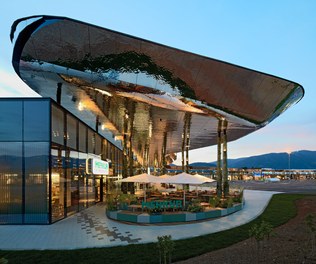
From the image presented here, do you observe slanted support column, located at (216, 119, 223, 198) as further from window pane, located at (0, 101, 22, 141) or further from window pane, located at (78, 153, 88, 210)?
window pane, located at (0, 101, 22, 141)

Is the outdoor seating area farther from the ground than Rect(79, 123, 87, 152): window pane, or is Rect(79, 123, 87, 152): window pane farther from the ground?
Rect(79, 123, 87, 152): window pane

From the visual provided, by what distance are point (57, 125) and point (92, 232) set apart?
629 cm

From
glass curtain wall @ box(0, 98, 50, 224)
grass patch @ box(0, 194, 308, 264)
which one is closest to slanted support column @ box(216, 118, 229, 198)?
grass patch @ box(0, 194, 308, 264)

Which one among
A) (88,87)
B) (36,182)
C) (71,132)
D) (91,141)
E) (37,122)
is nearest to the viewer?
(36,182)

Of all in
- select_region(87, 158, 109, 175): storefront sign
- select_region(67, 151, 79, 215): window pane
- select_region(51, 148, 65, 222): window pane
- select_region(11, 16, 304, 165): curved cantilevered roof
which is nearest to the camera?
select_region(11, 16, 304, 165): curved cantilevered roof

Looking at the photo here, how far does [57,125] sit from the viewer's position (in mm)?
15227

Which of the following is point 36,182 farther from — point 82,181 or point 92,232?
point 82,181

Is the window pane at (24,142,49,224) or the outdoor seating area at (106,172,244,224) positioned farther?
the outdoor seating area at (106,172,244,224)

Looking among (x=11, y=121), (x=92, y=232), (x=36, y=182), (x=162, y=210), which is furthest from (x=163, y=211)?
(x=11, y=121)

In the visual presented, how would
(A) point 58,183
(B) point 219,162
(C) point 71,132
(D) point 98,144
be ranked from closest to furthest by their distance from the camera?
(A) point 58,183, (C) point 71,132, (D) point 98,144, (B) point 219,162

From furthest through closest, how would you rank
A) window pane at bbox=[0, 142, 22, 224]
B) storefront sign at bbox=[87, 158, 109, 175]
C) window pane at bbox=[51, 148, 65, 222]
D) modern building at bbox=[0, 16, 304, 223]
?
storefront sign at bbox=[87, 158, 109, 175] < window pane at bbox=[51, 148, 65, 222] < window pane at bbox=[0, 142, 22, 224] < modern building at bbox=[0, 16, 304, 223]

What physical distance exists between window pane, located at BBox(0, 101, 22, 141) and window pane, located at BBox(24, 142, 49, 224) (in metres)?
0.84

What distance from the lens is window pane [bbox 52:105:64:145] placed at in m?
14.8

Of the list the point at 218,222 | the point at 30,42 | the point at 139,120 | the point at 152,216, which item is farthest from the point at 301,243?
the point at 139,120
